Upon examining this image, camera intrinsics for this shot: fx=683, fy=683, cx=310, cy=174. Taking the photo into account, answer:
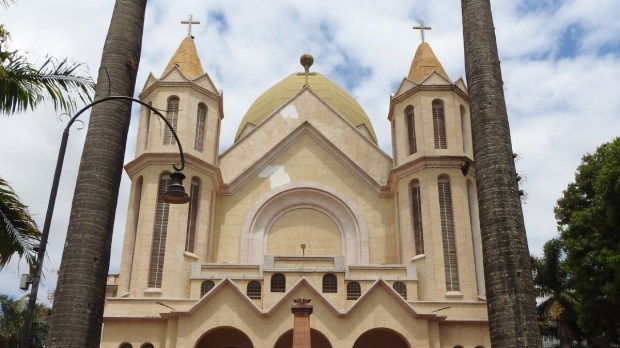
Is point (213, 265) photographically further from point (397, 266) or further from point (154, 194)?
point (397, 266)

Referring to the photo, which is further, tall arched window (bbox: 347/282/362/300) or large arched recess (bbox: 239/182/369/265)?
large arched recess (bbox: 239/182/369/265)

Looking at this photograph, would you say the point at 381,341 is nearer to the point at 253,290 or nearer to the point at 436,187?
the point at 253,290

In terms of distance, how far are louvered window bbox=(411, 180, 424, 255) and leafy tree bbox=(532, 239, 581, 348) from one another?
10.3 meters

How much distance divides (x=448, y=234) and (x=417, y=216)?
5.60 ft

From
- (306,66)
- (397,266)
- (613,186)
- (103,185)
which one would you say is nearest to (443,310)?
(397,266)

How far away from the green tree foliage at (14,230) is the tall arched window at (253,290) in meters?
15.5

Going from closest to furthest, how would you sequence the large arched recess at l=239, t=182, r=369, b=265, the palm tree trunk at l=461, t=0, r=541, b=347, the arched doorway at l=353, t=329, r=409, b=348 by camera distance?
the palm tree trunk at l=461, t=0, r=541, b=347 → the arched doorway at l=353, t=329, r=409, b=348 → the large arched recess at l=239, t=182, r=369, b=265

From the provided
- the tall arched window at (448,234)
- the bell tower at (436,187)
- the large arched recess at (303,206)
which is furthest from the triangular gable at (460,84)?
the large arched recess at (303,206)

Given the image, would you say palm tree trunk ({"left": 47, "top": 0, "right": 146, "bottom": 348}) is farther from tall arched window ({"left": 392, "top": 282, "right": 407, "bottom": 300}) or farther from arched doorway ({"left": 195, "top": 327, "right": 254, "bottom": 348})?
tall arched window ({"left": 392, "top": 282, "right": 407, "bottom": 300})

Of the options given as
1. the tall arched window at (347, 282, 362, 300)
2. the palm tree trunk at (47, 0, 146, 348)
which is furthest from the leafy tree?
the palm tree trunk at (47, 0, 146, 348)

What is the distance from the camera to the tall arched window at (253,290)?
28.3m

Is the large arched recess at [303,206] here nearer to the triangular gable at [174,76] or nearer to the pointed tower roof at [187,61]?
the triangular gable at [174,76]

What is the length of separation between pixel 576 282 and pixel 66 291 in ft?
78.3

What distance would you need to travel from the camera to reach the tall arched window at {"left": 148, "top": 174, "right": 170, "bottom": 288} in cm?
2880
